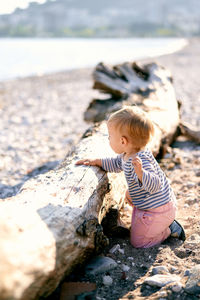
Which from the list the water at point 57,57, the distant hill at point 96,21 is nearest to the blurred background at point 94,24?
the distant hill at point 96,21

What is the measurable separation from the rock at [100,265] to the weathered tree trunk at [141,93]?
9.56 feet

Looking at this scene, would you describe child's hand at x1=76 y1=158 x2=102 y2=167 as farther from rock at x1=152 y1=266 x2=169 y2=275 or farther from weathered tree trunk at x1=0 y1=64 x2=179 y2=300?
rock at x1=152 y1=266 x2=169 y2=275

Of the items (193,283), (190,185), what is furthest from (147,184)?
(190,185)

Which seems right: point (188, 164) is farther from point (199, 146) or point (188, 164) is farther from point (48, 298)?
point (48, 298)

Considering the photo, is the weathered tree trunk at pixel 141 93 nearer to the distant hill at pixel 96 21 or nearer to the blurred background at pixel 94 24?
the blurred background at pixel 94 24

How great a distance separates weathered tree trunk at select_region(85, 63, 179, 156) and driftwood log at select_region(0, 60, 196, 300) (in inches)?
66.3

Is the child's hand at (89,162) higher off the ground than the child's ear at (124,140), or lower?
lower

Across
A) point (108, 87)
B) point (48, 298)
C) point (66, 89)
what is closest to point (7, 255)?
point (48, 298)

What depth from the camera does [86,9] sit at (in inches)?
7662

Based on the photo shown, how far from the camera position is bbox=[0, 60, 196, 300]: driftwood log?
199 cm

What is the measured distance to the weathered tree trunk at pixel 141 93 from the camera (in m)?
5.81

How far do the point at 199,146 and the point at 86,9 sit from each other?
204 m

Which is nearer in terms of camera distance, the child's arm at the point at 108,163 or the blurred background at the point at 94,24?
the child's arm at the point at 108,163

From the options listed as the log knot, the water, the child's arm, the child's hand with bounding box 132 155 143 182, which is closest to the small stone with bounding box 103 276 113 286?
the log knot
